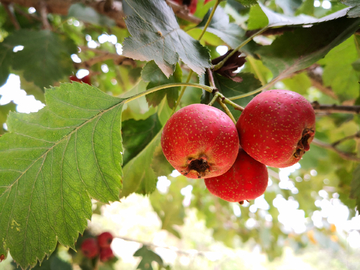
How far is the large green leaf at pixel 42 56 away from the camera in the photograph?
1.07 meters

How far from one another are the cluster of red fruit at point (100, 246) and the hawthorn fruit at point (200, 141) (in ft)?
4.43

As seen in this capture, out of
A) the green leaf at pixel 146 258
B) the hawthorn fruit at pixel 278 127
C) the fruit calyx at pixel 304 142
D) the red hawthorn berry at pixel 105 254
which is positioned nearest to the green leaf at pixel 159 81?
the hawthorn fruit at pixel 278 127

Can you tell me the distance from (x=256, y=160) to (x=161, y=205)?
1.43 m

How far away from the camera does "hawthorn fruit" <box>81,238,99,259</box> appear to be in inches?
63.2

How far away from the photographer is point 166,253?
7.04m

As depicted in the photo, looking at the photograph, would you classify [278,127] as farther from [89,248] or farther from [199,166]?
[89,248]

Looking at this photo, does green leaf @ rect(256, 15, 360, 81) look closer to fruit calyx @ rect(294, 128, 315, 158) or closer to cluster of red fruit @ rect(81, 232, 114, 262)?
fruit calyx @ rect(294, 128, 315, 158)

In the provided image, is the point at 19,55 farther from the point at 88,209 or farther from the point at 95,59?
the point at 88,209

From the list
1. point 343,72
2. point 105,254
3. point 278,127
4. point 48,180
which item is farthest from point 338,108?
point 105,254

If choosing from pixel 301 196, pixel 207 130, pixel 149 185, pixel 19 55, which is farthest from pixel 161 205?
pixel 207 130

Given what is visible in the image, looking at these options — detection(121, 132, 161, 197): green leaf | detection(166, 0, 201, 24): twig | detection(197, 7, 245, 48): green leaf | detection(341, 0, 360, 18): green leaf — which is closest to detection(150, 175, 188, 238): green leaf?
detection(121, 132, 161, 197): green leaf

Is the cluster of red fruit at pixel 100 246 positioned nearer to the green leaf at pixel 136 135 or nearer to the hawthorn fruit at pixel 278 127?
the green leaf at pixel 136 135

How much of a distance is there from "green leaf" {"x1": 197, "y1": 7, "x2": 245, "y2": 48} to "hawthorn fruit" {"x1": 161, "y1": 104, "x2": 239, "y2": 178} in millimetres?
342

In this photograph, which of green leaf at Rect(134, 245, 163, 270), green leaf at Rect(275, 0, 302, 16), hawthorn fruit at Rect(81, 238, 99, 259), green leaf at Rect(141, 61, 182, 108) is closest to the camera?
green leaf at Rect(141, 61, 182, 108)
